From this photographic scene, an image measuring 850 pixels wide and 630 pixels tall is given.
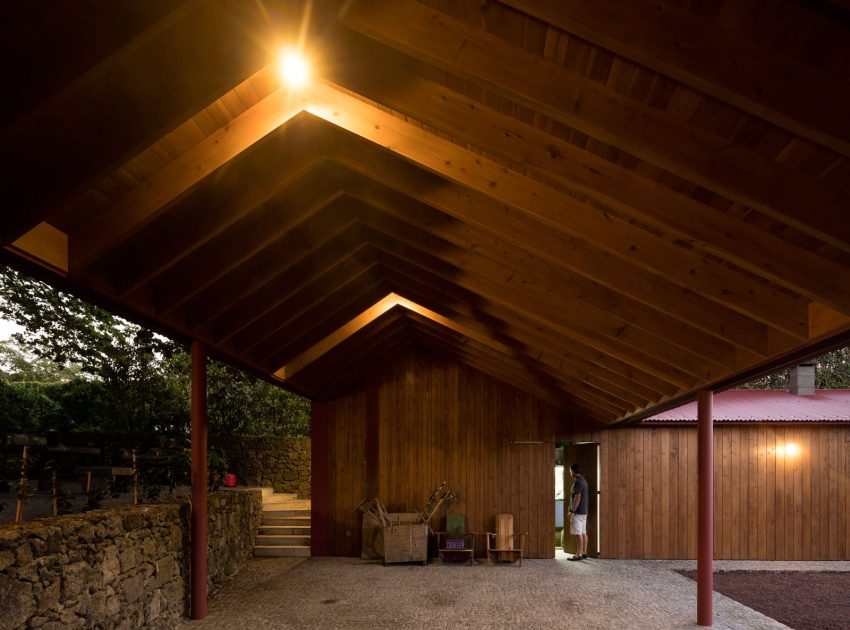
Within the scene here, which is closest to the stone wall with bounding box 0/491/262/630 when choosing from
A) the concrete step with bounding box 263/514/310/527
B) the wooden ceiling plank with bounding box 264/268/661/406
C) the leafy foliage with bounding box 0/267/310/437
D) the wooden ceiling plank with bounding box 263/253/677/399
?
the wooden ceiling plank with bounding box 264/268/661/406

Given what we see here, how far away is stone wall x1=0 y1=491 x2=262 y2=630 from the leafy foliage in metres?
7.05

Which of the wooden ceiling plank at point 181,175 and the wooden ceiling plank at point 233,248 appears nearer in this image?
the wooden ceiling plank at point 181,175

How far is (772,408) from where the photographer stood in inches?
473

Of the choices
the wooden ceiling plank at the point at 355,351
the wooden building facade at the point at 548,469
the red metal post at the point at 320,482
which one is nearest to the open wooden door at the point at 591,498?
the wooden building facade at the point at 548,469

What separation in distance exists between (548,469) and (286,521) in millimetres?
5016

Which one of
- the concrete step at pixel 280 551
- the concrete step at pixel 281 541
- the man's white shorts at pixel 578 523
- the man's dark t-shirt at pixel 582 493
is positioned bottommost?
the concrete step at pixel 280 551

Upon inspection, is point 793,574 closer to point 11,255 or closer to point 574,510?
point 574,510

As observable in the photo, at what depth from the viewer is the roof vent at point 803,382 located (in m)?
12.9

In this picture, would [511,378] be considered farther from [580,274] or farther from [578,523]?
[580,274]

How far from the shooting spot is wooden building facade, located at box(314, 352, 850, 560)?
37.5 ft

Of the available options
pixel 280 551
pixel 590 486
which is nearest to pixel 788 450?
pixel 590 486

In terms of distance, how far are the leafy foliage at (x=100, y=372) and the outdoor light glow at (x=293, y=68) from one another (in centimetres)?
1075

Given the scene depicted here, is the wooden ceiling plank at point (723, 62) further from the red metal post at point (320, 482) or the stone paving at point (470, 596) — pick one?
the red metal post at point (320, 482)

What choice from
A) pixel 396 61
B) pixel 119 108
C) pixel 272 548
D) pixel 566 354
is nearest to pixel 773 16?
pixel 396 61
